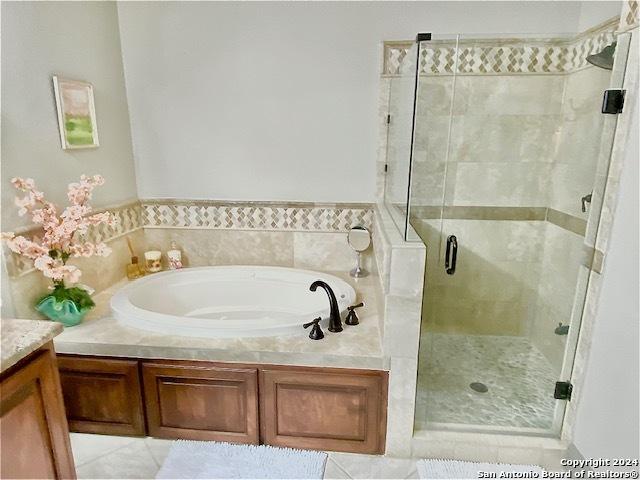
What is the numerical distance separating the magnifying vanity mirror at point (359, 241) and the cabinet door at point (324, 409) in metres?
0.98

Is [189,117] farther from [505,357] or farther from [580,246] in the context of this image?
[505,357]

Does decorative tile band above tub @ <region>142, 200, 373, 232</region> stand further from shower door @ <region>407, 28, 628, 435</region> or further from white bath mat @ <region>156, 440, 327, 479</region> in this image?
white bath mat @ <region>156, 440, 327, 479</region>

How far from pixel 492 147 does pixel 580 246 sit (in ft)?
2.86

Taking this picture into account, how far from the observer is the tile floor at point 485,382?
77.2 inches

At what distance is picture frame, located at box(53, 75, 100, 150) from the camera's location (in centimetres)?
206

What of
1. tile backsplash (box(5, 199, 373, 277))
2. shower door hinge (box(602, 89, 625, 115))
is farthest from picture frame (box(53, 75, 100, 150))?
shower door hinge (box(602, 89, 625, 115))

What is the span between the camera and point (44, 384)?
1.22 meters

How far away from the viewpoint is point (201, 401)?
188 cm

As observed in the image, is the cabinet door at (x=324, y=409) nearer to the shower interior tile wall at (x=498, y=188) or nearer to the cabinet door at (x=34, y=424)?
the shower interior tile wall at (x=498, y=188)

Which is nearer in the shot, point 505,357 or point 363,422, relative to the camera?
point 363,422

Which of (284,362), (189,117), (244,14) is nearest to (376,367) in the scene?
(284,362)

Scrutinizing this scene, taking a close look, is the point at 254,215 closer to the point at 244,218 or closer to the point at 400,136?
the point at 244,218

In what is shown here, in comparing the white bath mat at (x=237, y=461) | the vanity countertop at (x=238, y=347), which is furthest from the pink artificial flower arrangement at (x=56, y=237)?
the white bath mat at (x=237, y=461)

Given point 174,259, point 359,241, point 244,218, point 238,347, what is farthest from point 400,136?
point 174,259
